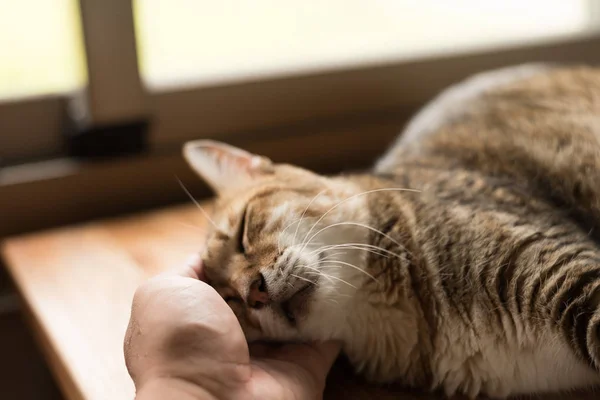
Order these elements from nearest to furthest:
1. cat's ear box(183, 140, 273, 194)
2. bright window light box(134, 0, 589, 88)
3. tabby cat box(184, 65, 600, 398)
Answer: tabby cat box(184, 65, 600, 398)
cat's ear box(183, 140, 273, 194)
bright window light box(134, 0, 589, 88)

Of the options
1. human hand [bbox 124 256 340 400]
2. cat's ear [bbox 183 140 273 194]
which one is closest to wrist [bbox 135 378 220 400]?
human hand [bbox 124 256 340 400]

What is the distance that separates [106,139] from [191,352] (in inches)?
41.6

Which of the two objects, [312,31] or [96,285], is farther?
[312,31]

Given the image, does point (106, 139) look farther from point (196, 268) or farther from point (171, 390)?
point (171, 390)

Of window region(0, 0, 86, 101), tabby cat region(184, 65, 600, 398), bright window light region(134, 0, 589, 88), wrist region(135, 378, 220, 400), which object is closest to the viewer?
wrist region(135, 378, 220, 400)

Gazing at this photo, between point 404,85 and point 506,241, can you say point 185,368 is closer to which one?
point 506,241

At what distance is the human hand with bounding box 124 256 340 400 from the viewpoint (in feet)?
2.82

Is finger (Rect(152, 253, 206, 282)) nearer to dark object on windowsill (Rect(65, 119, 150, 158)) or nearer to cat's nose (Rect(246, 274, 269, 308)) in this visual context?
cat's nose (Rect(246, 274, 269, 308))

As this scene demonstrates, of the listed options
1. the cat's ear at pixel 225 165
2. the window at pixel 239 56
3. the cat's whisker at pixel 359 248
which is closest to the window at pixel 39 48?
the window at pixel 239 56

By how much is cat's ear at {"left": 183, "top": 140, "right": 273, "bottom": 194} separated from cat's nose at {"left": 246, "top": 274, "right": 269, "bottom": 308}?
314 mm

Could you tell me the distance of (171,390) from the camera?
0.84m

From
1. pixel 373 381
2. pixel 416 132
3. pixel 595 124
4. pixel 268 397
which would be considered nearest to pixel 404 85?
pixel 416 132

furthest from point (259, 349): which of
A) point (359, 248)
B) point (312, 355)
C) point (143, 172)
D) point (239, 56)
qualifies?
point (239, 56)

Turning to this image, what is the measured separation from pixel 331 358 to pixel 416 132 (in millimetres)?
717
